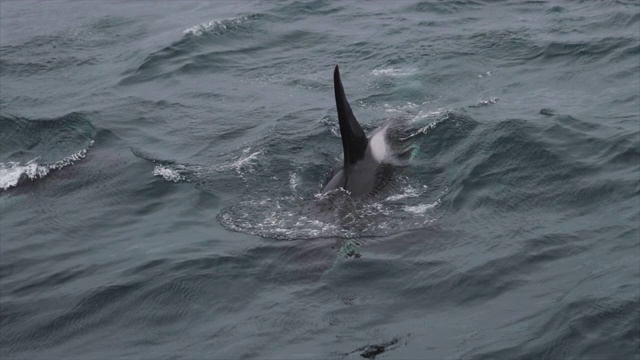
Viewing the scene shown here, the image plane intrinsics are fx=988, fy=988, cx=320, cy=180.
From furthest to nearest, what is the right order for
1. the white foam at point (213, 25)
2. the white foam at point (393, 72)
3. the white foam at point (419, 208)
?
the white foam at point (213, 25)
the white foam at point (393, 72)
the white foam at point (419, 208)

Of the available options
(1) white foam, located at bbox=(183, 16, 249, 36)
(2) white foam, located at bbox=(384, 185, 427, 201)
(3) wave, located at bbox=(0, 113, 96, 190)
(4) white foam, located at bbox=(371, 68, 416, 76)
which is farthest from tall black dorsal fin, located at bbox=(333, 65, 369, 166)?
(1) white foam, located at bbox=(183, 16, 249, 36)

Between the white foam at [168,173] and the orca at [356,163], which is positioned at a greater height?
the orca at [356,163]

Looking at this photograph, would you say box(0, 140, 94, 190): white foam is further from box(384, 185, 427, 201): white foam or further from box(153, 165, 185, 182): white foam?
box(384, 185, 427, 201): white foam

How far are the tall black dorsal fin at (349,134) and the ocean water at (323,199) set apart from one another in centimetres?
74

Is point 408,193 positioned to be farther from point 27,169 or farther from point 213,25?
point 213,25

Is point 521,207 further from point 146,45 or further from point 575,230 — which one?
point 146,45

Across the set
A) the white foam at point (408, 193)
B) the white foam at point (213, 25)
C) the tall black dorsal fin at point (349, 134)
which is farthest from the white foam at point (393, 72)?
the white foam at point (213, 25)

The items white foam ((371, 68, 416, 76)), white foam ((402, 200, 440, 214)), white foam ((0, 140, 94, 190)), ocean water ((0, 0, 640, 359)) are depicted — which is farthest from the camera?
white foam ((371, 68, 416, 76))

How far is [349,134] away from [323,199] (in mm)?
1048

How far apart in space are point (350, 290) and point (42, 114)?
12.1 metres

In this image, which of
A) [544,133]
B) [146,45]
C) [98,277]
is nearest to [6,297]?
[98,277]

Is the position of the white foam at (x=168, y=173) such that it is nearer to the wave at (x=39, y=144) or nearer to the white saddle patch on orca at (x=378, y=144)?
the wave at (x=39, y=144)

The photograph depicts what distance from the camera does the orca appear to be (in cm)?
1465

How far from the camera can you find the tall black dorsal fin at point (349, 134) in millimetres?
14438
